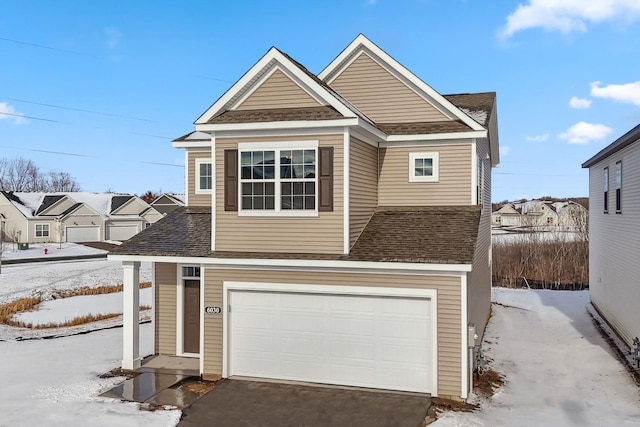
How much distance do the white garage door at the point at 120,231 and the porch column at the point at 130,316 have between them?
4638 centimetres

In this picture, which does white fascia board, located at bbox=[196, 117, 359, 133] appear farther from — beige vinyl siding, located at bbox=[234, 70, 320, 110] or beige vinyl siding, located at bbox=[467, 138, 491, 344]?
beige vinyl siding, located at bbox=[467, 138, 491, 344]

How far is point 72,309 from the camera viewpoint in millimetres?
20500

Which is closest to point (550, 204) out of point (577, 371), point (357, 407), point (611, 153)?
point (611, 153)

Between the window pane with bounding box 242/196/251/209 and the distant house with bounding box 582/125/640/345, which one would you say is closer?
the window pane with bounding box 242/196/251/209

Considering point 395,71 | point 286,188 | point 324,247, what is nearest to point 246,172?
point 286,188

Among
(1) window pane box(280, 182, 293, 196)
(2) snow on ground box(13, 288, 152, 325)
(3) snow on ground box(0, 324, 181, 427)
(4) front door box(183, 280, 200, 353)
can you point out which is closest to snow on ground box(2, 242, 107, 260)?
(2) snow on ground box(13, 288, 152, 325)

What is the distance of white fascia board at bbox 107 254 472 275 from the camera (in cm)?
989

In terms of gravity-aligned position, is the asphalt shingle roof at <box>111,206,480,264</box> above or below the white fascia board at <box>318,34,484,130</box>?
below

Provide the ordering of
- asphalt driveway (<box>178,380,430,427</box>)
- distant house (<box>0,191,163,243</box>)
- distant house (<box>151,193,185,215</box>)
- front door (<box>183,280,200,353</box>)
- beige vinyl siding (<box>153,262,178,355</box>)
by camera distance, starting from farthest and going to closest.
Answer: distant house (<box>151,193,185,215</box>), distant house (<box>0,191,163,243</box>), beige vinyl siding (<box>153,262,178,355</box>), front door (<box>183,280,200,353</box>), asphalt driveway (<box>178,380,430,427</box>)

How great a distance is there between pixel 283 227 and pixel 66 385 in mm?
5501

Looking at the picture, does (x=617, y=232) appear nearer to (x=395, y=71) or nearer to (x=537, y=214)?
(x=395, y=71)

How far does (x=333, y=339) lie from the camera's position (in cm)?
1084

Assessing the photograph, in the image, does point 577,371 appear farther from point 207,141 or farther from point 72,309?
point 72,309

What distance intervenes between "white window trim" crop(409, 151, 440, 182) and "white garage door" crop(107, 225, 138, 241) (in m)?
48.5
